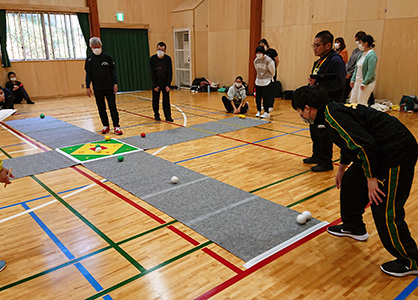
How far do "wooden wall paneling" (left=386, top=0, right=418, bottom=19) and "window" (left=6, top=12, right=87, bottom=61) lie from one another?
9454 millimetres

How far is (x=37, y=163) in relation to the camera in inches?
189

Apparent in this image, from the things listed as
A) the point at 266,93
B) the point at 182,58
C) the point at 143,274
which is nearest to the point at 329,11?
the point at 266,93

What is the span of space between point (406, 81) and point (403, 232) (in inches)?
299

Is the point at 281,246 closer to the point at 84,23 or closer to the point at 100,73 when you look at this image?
the point at 100,73

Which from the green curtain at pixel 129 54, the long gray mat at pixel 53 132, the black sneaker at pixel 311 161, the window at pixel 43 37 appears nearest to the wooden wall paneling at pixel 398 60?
the black sneaker at pixel 311 161

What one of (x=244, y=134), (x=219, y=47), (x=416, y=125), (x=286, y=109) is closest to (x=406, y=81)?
(x=416, y=125)

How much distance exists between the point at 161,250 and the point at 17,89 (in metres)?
9.80

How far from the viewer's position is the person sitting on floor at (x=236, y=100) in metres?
8.08

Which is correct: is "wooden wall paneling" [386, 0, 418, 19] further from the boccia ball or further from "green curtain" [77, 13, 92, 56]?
"green curtain" [77, 13, 92, 56]

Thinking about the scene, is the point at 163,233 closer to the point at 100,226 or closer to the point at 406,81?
the point at 100,226

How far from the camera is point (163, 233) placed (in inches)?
115

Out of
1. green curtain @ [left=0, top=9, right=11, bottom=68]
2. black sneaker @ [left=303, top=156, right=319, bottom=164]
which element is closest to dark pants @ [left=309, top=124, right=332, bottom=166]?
black sneaker @ [left=303, top=156, right=319, bottom=164]

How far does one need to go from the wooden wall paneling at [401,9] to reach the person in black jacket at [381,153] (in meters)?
7.57

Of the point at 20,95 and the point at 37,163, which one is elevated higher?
the point at 20,95
